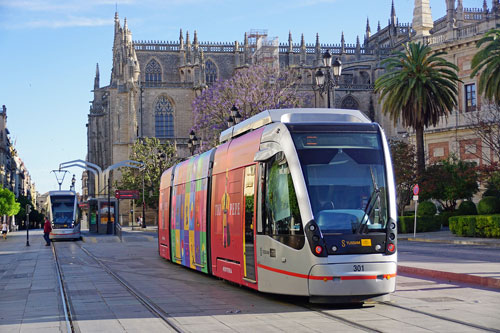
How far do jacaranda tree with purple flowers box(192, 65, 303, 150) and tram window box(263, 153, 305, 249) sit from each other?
1380 inches

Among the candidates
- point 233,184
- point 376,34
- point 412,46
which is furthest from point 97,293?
point 376,34

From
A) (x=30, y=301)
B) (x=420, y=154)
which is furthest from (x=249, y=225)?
(x=420, y=154)

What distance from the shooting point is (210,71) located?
279 feet

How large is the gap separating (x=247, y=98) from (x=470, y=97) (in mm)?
16083

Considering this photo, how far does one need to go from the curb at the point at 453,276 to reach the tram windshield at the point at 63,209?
3027 centimetres

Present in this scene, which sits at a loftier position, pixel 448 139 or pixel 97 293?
pixel 448 139

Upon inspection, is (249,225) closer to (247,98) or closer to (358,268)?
(358,268)

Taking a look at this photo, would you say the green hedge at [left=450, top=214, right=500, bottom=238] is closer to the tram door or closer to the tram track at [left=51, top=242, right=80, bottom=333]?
the tram track at [left=51, top=242, right=80, bottom=333]

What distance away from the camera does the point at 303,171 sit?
1081 centimetres

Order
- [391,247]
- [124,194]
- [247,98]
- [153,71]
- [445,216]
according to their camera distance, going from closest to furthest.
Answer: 1. [391,247]
2. [445,216]
3. [247,98]
4. [124,194]
5. [153,71]

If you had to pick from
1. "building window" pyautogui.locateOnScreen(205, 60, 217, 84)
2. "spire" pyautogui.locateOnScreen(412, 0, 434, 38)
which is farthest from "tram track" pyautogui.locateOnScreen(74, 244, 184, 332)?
"building window" pyautogui.locateOnScreen(205, 60, 217, 84)

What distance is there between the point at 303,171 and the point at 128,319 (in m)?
3.45

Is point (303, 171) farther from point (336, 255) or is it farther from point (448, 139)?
point (448, 139)

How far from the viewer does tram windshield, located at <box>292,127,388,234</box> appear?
10570mm
